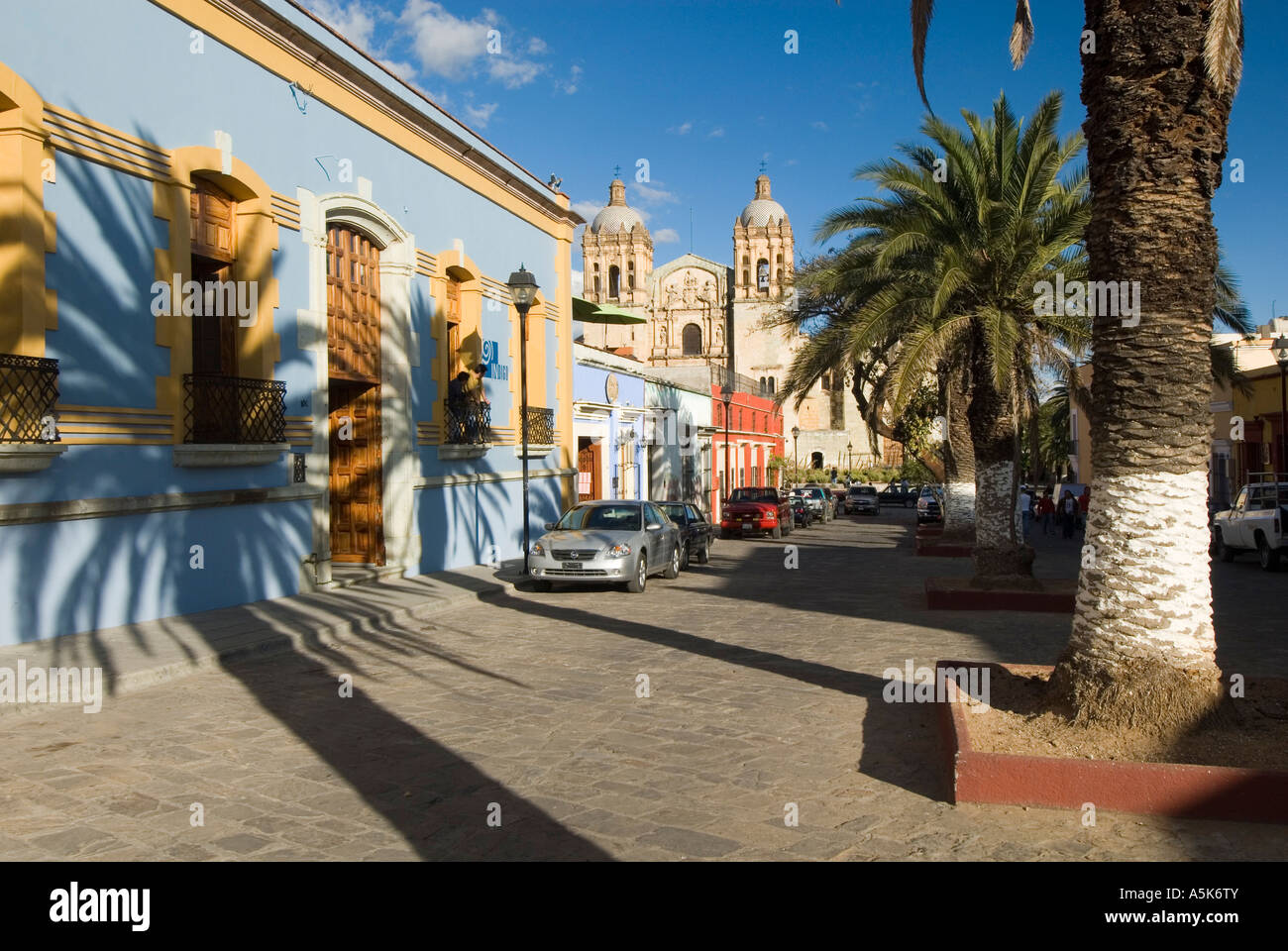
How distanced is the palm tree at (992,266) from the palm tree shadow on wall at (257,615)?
808 centimetres

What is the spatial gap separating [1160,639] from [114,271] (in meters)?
10.2

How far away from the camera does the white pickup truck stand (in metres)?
19.3

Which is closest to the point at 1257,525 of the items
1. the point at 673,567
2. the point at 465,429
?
the point at 673,567

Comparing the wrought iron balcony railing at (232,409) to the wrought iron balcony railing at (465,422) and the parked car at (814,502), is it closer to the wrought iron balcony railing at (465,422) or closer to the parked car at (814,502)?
the wrought iron balcony railing at (465,422)

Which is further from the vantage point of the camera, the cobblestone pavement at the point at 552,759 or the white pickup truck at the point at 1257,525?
the white pickup truck at the point at 1257,525

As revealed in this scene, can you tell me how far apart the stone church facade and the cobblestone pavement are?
76.2 m

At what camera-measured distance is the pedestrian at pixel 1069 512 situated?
1292 inches

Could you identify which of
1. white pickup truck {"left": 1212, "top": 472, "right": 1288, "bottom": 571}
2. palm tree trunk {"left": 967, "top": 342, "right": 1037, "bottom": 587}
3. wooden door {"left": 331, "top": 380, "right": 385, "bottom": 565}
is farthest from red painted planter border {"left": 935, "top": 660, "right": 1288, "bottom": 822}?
white pickup truck {"left": 1212, "top": 472, "right": 1288, "bottom": 571}

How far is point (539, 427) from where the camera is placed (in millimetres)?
21172

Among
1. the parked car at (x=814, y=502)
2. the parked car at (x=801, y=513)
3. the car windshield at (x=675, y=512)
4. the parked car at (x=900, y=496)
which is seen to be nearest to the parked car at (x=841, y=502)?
the parked car at (x=900, y=496)

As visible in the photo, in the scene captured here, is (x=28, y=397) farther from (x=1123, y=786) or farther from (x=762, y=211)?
(x=762, y=211)
